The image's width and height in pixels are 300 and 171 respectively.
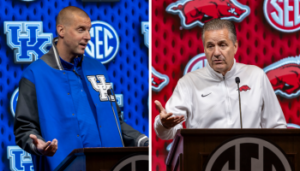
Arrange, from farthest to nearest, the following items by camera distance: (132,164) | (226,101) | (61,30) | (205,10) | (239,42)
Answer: (239,42)
(205,10)
(61,30)
(226,101)
(132,164)

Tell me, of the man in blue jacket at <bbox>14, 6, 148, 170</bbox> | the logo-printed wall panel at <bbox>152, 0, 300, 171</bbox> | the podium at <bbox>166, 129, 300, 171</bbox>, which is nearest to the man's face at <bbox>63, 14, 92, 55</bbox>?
the man in blue jacket at <bbox>14, 6, 148, 170</bbox>

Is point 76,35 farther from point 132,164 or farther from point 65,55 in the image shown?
point 132,164

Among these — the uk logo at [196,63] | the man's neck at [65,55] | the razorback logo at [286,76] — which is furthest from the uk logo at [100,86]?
the razorback logo at [286,76]

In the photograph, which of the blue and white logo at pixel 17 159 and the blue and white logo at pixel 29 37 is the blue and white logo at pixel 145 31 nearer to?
the blue and white logo at pixel 29 37

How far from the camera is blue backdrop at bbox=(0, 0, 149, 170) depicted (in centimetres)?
330

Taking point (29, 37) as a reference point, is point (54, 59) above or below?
below

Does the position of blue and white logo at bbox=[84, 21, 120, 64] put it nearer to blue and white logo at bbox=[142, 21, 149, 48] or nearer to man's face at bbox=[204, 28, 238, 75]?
blue and white logo at bbox=[142, 21, 149, 48]

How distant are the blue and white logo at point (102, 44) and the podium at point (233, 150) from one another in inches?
72.9

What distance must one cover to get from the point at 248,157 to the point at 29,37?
232 cm

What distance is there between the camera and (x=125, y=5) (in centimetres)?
341

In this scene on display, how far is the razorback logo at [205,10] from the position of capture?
3105mm

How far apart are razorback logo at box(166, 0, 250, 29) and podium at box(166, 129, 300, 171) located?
5.44ft

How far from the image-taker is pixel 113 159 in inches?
69.0

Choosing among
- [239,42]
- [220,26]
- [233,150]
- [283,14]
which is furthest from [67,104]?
[283,14]
